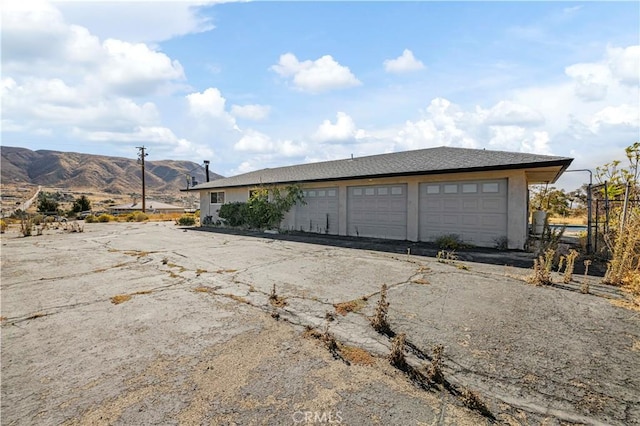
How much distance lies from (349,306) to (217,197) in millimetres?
18914

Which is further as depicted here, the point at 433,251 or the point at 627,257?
the point at 433,251

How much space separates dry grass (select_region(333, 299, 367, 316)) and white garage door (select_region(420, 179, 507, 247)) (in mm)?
7129

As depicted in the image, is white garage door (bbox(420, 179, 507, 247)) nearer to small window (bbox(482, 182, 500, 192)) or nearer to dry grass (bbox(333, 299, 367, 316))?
small window (bbox(482, 182, 500, 192))

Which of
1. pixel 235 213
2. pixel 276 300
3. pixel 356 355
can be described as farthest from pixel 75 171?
pixel 356 355

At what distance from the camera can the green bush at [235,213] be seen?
1776cm

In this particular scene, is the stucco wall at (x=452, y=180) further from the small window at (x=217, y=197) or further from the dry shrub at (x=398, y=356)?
the dry shrub at (x=398, y=356)

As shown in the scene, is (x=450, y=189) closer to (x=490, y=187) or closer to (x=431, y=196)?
(x=431, y=196)

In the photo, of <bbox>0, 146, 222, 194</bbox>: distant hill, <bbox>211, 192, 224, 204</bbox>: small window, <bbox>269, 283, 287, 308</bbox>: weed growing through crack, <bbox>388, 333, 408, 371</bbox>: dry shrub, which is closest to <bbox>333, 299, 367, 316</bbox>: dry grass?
<bbox>269, 283, 287, 308</bbox>: weed growing through crack

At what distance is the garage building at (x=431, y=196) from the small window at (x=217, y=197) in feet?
24.4

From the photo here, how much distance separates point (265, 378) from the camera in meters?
2.73

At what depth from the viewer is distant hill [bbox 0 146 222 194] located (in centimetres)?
8312

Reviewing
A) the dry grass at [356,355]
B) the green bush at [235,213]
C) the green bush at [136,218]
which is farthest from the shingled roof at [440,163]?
the green bush at [136,218]

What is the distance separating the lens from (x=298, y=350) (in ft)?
10.6

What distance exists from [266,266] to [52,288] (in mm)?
4123
